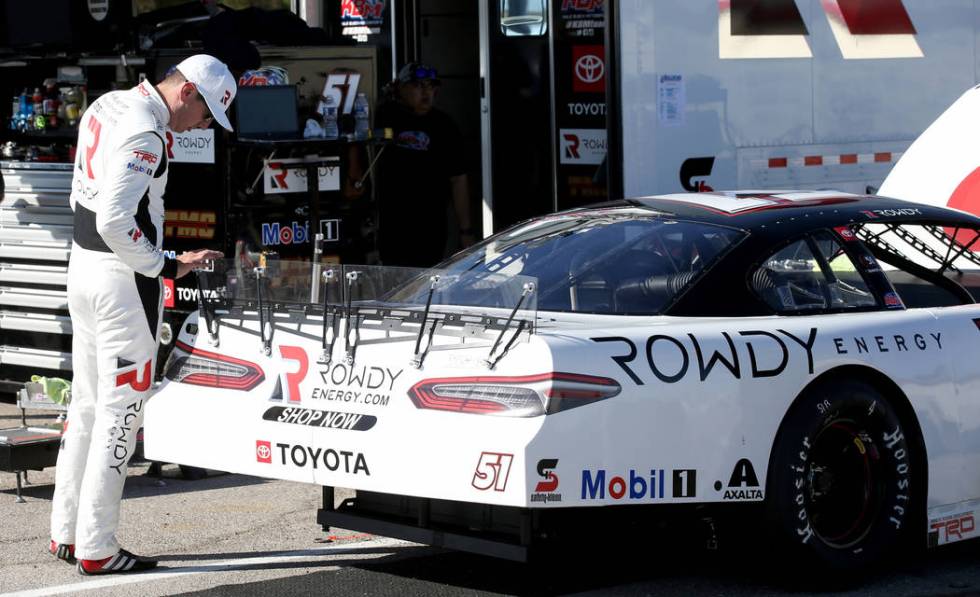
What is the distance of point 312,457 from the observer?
16.5 ft

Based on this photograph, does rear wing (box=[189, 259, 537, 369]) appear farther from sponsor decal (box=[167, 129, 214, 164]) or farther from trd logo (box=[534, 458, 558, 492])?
sponsor decal (box=[167, 129, 214, 164])

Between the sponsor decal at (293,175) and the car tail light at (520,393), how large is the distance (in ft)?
14.5

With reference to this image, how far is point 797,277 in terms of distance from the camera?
5.52 meters

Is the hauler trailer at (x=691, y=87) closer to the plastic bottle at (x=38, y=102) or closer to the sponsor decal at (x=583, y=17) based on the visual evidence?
the sponsor decal at (x=583, y=17)

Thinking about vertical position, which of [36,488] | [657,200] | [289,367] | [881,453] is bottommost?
[36,488]

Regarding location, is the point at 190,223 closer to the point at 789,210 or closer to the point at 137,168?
the point at 137,168

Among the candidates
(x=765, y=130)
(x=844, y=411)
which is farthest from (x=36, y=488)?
(x=765, y=130)

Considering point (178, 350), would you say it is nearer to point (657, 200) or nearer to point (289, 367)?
point (289, 367)

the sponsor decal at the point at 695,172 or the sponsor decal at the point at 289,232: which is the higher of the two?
the sponsor decal at the point at 695,172

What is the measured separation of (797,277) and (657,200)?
2.66ft

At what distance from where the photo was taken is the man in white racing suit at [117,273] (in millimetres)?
5496

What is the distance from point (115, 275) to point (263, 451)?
93 cm

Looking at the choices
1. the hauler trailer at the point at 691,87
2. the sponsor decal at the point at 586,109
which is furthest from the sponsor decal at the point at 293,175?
the sponsor decal at the point at 586,109

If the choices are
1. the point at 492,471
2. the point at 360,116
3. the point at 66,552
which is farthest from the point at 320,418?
the point at 360,116
